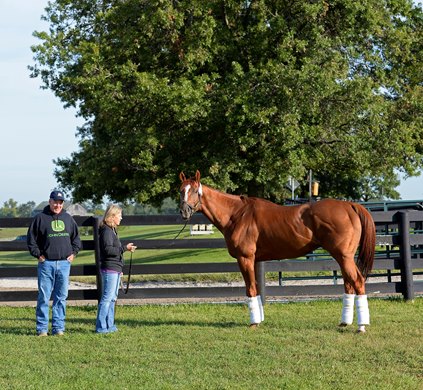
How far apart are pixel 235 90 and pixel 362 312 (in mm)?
13840

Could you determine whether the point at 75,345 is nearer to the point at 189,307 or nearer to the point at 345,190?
the point at 189,307

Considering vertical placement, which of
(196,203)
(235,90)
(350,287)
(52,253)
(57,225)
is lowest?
(350,287)

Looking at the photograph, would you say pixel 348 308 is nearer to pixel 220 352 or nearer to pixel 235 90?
pixel 220 352

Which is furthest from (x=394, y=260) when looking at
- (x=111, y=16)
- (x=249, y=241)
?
(x=111, y=16)

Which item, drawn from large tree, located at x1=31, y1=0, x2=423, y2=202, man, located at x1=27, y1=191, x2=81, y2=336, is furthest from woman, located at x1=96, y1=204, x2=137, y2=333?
large tree, located at x1=31, y1=0, x2=423, y2=202

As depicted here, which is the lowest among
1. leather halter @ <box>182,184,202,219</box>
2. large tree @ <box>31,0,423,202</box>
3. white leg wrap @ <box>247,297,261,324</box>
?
white leg wrap @ <box>247,297,261,324</box>

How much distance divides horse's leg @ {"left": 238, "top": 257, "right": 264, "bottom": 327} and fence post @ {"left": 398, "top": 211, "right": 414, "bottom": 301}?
3.67m

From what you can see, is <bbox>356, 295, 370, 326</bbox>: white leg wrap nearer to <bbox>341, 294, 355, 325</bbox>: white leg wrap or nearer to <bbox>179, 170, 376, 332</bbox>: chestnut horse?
<bbox>179, 170, 376, 332</bbox>: chestnut horse

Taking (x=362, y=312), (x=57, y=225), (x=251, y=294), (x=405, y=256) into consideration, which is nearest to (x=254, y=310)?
(x=251, y=294)

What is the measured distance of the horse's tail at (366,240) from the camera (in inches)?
416

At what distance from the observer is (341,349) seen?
8719 millimetres

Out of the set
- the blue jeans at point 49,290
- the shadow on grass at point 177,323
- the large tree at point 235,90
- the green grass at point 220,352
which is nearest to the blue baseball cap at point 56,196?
the blue jeans at point 49,290

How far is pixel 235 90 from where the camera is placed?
2298 cm

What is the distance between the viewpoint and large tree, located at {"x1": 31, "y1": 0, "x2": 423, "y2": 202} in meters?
23.1
